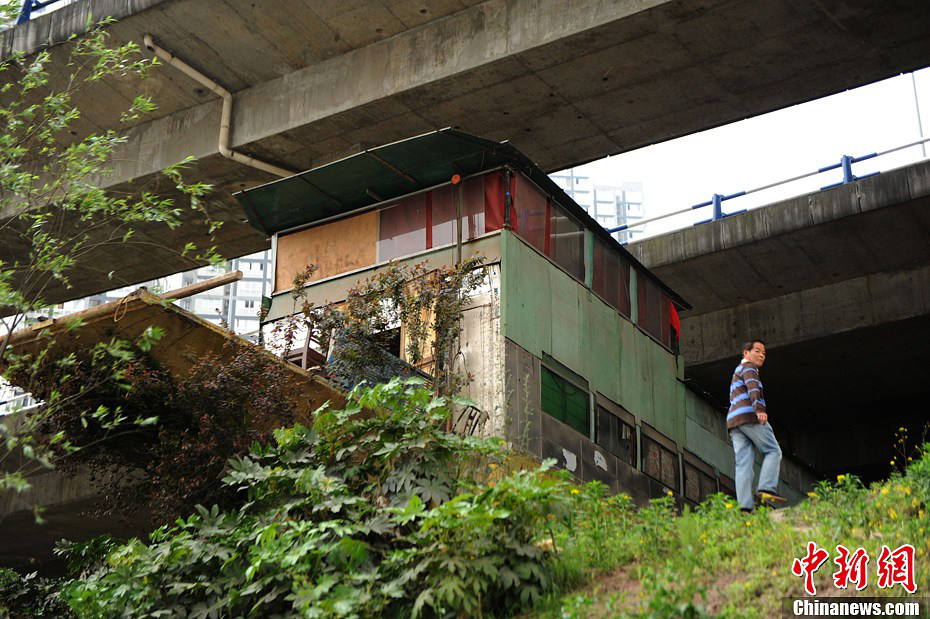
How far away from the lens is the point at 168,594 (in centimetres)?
1102

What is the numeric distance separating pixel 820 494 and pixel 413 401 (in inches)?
167

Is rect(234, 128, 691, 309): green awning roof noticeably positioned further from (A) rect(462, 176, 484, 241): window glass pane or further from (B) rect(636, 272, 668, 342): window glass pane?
(B) rect(636, 272, 668, 342): window glass pane

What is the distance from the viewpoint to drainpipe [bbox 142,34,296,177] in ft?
63.3

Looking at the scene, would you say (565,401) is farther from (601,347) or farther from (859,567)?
(859,567)

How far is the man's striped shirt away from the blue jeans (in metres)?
0.09

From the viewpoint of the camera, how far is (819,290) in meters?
24.0

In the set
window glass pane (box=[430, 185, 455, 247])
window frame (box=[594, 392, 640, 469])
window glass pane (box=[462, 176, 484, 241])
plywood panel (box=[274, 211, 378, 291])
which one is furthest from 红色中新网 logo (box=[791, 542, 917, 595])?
plywood panel (box=[274, 211, 378, 291])

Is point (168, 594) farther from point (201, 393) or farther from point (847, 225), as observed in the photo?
point (847, 225)

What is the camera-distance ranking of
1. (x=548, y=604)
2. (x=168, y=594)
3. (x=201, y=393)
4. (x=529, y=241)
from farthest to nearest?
1. (x=529, y=241)
2. (x=201, y=393)
3. (x=168, y=594)
4. (x=548, y=604)

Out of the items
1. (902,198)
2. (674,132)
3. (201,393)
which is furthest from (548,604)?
(902,198)

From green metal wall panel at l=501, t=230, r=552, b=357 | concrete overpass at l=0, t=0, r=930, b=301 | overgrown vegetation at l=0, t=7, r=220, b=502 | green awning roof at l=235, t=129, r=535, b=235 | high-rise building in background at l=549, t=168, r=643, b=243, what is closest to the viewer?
overgrown vegetation at l=0, t=7, r=220, b=502

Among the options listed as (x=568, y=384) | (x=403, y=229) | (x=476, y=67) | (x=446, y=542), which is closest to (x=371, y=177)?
(x=403, y=229)

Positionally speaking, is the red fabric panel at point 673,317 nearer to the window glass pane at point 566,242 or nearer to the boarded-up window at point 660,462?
the boarded-up window at point 660,462

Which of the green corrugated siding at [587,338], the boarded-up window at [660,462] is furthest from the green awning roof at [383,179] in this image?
the boarded-up window at [660,462]
